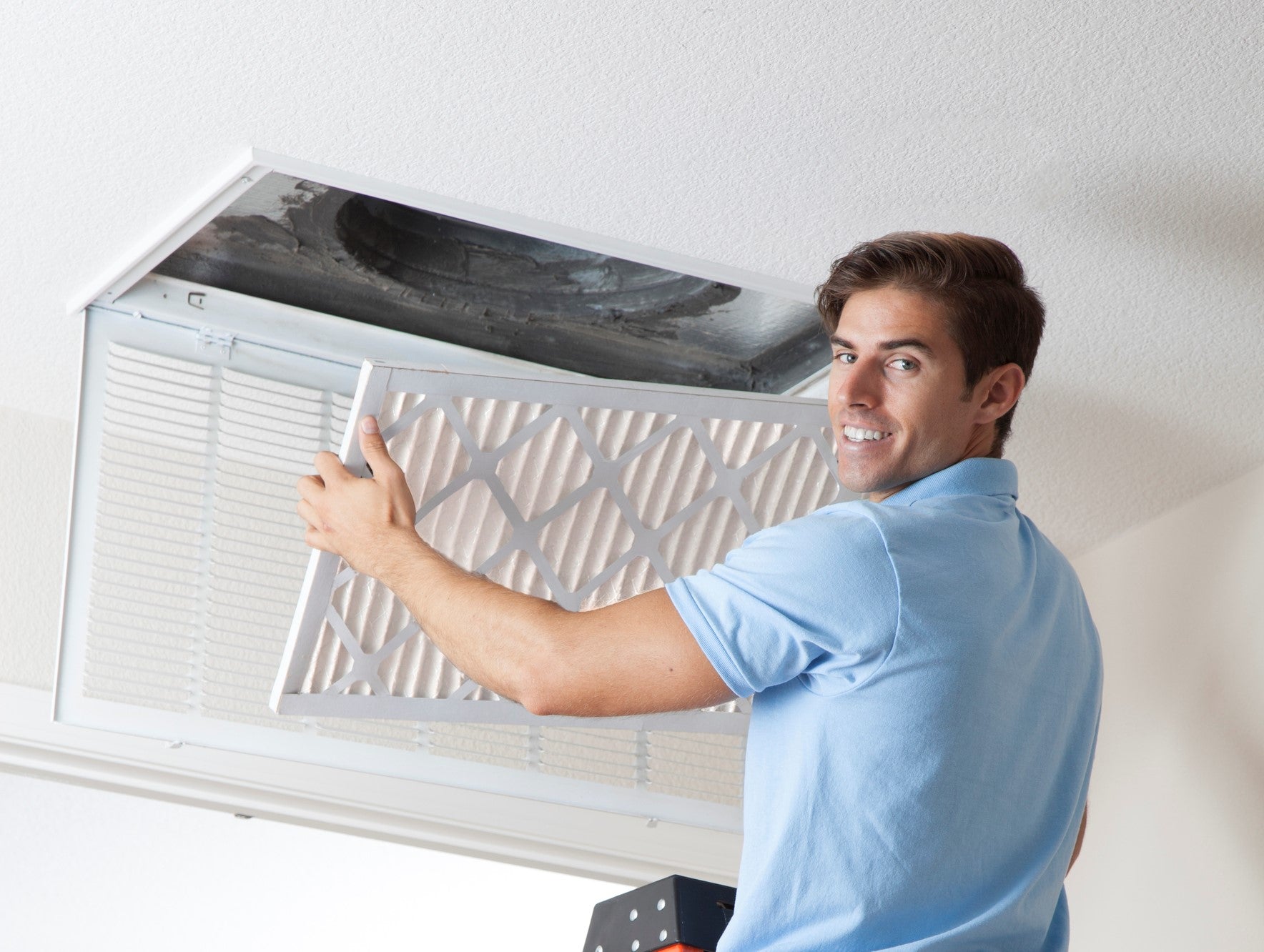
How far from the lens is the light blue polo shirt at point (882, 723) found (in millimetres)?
1016

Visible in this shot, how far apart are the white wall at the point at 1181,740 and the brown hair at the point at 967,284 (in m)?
0.98

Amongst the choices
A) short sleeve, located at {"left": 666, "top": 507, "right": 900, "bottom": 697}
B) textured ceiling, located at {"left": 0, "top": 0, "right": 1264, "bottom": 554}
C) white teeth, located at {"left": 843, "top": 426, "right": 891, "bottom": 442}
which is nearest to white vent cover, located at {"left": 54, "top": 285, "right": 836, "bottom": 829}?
textured ceiling, located at {"left": 0, "top": 0, "right": 1264, "bottom": 554}

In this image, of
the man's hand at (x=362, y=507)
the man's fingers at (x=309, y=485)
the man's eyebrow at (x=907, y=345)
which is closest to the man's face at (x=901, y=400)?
the man's eyebrow at (x=907, y=345)

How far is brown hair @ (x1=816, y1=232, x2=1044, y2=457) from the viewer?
1.22m

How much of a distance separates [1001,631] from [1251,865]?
111cm

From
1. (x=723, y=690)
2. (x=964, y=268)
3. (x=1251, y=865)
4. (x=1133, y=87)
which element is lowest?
(x=1251, y=865)

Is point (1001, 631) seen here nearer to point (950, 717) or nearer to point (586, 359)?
point (950, 717)

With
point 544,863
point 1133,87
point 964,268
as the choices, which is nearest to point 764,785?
point 964,268

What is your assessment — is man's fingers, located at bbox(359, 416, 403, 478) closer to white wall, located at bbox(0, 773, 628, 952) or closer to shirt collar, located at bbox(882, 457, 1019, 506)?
shirt collar, located at bbox(882, 457, 1019, 506)

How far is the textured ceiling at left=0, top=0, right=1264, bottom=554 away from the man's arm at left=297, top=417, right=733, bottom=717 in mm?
494

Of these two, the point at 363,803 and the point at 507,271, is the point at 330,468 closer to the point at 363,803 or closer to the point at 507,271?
the point at 507,271

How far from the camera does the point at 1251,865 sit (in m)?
1.88

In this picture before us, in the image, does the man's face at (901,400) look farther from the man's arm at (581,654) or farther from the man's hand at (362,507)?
the man's hand at (362,507)

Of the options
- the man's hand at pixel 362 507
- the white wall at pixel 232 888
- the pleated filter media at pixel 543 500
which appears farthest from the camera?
the white wall at pixel 232 888
